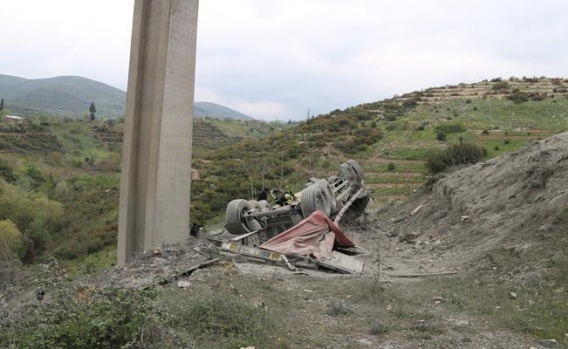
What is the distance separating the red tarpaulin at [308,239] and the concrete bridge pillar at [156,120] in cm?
749

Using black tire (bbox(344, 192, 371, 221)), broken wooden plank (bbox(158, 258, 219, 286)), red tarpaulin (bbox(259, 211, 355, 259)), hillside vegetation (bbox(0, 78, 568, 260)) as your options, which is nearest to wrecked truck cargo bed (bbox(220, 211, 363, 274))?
red tarpaulin (bbox(259, 211, 355, 259))

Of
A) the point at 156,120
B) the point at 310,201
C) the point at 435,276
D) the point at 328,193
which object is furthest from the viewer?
the point at 156,120

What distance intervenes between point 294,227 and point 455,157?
1586 cm

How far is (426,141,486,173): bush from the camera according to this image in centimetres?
2464

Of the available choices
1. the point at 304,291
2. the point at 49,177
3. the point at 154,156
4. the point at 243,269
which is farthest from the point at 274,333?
the point at 49,177

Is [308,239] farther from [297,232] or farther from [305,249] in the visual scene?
[305,249]

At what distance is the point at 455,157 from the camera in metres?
24.7

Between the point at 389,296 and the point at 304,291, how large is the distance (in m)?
1.36

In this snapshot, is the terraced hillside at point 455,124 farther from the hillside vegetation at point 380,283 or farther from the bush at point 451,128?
the hillside vegetation at point 380,283

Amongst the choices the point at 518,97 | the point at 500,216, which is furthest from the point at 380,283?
the point at 518,97

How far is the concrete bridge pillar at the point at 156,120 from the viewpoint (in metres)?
16.9

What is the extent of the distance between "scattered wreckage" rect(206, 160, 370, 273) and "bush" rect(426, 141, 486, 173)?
999 centimetres

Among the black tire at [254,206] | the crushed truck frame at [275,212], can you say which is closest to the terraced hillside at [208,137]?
the black tire at [254,206]

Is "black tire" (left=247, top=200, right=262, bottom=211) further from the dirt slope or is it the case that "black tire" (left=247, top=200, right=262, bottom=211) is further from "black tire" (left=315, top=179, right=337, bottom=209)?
the dirt slope
